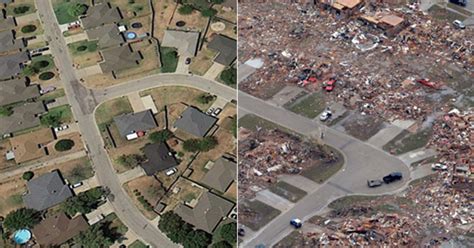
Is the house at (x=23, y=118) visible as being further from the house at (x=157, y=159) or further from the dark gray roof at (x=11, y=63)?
the house at (x=157, y=159)

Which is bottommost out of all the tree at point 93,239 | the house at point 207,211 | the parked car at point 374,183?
the parked car at point 374,183

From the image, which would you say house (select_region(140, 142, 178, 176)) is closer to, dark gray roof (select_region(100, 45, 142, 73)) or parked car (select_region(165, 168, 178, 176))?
parked car (select_region(165, 168, 178, 176))

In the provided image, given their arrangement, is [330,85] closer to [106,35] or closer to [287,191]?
[287,191]

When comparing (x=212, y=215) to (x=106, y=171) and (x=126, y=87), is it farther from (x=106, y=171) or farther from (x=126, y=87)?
(x=126, y=87)

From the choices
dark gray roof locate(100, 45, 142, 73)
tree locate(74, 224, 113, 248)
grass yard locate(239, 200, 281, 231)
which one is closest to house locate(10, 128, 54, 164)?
dark gray roof locate(100, 45, 142, 73)

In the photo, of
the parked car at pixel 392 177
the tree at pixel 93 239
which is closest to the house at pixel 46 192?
the tree at pixel 93 239
